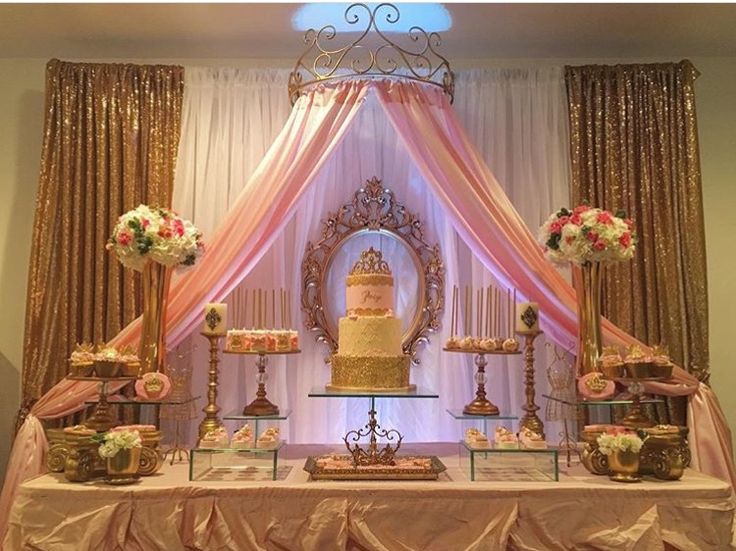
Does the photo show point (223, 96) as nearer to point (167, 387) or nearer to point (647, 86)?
point (167, 387)

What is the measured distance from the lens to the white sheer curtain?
4.58 m

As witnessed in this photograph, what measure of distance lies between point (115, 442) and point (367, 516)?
115 centimetres

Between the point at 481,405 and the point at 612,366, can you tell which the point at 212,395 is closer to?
the point at 481,405

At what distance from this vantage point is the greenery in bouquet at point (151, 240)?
3857mm

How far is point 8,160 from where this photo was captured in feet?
15.5

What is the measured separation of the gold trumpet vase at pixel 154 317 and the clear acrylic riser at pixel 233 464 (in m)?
0.75

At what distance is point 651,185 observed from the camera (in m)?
4.54

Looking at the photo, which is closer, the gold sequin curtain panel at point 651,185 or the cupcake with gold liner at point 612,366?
the cupcake with gold liner at point 612,366

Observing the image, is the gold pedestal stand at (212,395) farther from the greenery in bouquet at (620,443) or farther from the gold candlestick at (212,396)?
the greenery in bouquet at (620,443)

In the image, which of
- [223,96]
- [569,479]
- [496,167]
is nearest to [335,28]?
[223,96]

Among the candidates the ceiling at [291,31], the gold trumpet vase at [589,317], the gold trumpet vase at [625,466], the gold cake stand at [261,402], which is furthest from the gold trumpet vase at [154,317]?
the gold trumpet vase at [625,466]

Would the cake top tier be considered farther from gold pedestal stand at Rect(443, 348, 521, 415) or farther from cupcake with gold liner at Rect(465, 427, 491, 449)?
cupcake with gold liner at Rect(465, 427, 491, 449)

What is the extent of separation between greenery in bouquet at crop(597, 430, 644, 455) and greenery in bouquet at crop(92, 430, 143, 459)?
6.96 ft

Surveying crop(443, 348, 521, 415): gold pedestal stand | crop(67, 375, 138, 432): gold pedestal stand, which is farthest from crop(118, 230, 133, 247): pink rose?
crop(443, 348, 521, 415): gold pedestal stand
